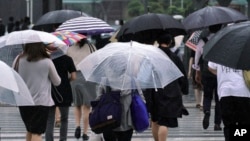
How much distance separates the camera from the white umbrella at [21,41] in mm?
9989

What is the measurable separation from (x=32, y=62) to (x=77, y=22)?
4406mm

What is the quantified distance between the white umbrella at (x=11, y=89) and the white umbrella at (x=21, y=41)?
5.50ft

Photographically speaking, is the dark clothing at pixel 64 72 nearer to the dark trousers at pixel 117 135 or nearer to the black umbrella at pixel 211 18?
the dark trousers at pixel 117 135

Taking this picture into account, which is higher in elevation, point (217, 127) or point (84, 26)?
point (84, 26)

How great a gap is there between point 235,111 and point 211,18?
4935 millimetres

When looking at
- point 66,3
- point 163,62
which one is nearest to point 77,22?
point 163,62

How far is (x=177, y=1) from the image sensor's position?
38.9m

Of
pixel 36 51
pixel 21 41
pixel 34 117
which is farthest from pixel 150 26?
pixel 34 117

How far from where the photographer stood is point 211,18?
541 inches

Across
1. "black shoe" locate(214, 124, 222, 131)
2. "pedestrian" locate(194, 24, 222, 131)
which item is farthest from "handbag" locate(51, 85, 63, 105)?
"black shoe" locate(214, 124, 222, 131)

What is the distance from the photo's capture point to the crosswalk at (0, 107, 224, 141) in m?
13.2

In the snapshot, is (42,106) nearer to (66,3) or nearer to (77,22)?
(77,22)

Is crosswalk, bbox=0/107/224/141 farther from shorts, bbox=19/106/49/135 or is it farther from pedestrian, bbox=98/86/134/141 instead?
pedestrian, bbox=98/86/134/141

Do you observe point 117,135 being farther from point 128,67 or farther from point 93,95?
point 93,95
